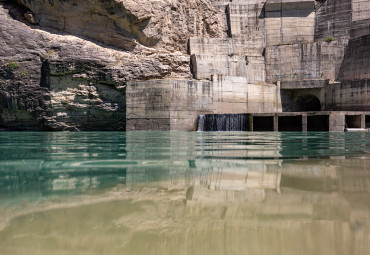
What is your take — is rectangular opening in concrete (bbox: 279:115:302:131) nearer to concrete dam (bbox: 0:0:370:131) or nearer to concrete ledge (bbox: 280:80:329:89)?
concrete dam (bbox: 0:0:370:131)

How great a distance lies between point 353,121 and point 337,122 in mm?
1558

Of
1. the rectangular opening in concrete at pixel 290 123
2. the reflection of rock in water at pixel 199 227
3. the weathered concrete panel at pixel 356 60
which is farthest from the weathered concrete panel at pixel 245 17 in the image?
the reflection of rock in water at pixel 199 227

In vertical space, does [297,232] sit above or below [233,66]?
below

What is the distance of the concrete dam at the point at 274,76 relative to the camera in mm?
15789

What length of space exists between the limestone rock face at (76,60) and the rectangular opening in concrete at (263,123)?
5565 millimetres

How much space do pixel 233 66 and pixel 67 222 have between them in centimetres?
1861

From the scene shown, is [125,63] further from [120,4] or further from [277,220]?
→ [277,220]

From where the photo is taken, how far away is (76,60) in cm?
1725

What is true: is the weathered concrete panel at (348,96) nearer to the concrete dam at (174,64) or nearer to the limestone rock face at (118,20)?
the concrete dam at (174,64)

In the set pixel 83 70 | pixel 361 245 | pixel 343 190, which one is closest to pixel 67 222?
pixel 361 245

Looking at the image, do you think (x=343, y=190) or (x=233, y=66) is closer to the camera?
(x=343, y=190)

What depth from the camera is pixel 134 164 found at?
2969 millimetres

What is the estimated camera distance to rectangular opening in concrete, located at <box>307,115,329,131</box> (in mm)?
14772

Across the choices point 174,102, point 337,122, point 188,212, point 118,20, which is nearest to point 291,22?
point 337,122
